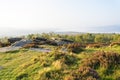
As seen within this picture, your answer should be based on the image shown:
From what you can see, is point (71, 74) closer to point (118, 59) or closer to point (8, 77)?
point (118, 59)

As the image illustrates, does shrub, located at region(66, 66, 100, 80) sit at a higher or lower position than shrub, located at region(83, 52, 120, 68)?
Answer: lower

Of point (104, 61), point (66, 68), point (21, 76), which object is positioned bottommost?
point (21, 76)

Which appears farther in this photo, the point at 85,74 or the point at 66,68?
the point at 66,68

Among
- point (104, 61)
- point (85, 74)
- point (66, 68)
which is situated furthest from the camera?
point (104, 61)

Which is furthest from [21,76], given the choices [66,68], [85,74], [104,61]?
[104,61]

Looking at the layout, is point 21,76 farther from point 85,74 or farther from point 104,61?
point 104,61

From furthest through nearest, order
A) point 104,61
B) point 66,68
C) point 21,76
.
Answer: point 21,76 → point 104,61 → point 66,68

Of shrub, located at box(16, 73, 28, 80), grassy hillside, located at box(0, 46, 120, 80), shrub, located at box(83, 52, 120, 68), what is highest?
shrub, located at box(83, 52, 120, 68)

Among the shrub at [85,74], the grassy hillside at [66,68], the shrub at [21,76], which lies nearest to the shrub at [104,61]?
the grassy hillside at [66,68]

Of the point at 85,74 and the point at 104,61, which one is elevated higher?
the point at 104,61

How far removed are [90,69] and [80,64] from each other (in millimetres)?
2138

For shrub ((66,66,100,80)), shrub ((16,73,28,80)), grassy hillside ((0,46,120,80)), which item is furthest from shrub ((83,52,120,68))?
shrub ((16,73,28,80))

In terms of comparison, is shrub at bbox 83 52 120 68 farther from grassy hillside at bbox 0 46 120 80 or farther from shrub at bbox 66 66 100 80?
shrub at bbox 66 66 100 80

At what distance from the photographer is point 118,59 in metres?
18.5
